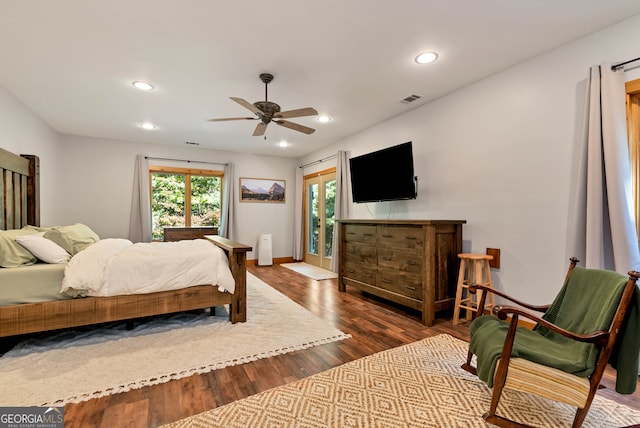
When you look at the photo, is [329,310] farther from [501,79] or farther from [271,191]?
[271,191]

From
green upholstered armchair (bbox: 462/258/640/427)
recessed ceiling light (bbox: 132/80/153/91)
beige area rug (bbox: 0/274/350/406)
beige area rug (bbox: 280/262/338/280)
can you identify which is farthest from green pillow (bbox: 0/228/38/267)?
beige area rug (bbox: 280/262/338/280)

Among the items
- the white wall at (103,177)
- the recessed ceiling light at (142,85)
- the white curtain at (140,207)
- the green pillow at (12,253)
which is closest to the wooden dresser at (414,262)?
the recessed ceiling light at (142,85)

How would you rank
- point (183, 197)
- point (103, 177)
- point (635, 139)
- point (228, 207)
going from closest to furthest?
point (635, 139), point (103, 177), point (183, 197), point (228, 207)

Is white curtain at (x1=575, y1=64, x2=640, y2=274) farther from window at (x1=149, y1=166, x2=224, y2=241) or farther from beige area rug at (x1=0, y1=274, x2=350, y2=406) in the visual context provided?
window at (x1=149, y1=166, x2=224, y2=241)

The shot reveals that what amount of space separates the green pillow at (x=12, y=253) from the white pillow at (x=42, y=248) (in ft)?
0.11

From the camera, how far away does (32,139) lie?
13.2ft

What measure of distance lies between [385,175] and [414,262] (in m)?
1.34

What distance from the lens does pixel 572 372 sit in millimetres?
1411

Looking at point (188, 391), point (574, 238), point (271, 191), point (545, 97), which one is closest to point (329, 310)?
point (188, 391)

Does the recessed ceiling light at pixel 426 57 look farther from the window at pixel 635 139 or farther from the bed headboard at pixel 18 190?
the bed headboard at pixel 18 190

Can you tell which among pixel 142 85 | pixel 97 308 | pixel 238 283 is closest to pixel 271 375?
pixel 238 283

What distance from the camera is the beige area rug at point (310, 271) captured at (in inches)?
207

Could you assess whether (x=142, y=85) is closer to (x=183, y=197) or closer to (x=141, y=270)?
(x=141, y=270)

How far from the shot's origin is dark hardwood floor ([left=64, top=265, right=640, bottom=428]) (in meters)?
1.60
